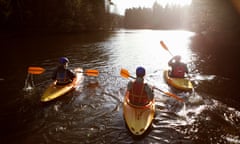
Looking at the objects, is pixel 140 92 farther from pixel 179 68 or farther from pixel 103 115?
pixel 179 68

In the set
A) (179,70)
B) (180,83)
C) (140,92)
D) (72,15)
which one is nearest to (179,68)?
(179,70)

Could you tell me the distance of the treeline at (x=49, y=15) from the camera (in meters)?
31.5

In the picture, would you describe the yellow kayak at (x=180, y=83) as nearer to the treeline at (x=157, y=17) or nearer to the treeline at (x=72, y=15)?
the treeline at (x=72, y=15)

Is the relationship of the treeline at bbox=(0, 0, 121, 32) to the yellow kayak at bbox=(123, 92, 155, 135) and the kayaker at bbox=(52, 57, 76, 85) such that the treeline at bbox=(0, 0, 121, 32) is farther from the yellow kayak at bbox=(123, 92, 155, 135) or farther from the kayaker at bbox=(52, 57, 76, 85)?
the yellow kayak at bbox=(123, 92, 155, 135)

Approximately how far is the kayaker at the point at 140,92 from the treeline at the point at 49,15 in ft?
99.3

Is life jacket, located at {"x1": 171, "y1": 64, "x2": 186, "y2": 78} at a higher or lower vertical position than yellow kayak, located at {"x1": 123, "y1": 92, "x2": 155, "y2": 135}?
higher

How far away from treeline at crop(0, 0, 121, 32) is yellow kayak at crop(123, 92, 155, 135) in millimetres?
30571

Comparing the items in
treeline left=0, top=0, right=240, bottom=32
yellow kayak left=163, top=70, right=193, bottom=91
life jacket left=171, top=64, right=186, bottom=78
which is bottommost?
yellow kayak left=163, top=70, right=193, bottom=91

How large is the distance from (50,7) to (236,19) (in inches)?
1284

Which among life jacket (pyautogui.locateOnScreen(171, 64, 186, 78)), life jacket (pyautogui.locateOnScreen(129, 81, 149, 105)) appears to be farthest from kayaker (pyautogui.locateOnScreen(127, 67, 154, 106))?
life jacket (pyautogui.locateOnScreen(171, 64, 186, 78))

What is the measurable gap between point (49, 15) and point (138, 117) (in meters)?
37.5

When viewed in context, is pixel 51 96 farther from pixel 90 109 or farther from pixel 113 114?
pixel 113 114

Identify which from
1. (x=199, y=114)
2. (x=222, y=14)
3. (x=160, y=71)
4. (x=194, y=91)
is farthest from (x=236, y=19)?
(x=199, y=114)

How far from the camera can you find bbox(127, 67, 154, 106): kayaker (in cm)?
629
